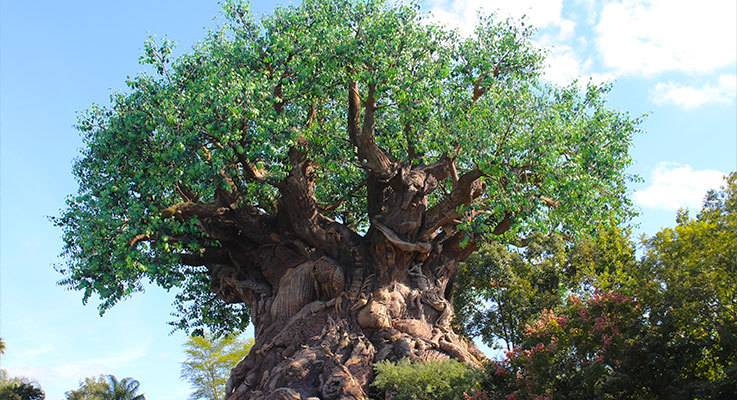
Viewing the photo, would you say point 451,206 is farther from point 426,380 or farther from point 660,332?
point 660,332

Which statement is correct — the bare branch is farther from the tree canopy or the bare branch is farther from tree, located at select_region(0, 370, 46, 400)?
tree, located at select_region(0, 370, 46, 400)

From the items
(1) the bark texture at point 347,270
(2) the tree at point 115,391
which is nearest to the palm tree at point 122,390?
(2) the tree at point 115,391

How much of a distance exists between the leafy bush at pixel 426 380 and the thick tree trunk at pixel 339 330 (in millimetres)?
806

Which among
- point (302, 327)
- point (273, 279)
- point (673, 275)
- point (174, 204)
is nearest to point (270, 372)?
point (302, 327)

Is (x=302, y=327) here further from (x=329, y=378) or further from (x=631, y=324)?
(x=631, y=324)

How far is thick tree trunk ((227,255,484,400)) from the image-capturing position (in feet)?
41.1

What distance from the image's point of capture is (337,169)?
1609 cm

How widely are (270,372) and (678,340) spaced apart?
8288 mm

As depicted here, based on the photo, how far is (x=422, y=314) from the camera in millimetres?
14258

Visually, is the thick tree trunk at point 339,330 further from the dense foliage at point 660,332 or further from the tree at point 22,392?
the tree at point 22,392

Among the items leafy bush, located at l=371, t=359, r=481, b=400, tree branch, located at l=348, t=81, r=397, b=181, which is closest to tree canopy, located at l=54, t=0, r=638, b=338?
tree branch, located at l=348, t=81, r=397, b=181

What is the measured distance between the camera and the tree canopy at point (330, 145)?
41.4ft

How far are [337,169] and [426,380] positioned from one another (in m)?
6.80

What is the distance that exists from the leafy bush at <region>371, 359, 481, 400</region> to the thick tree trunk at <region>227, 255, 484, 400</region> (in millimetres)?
806
